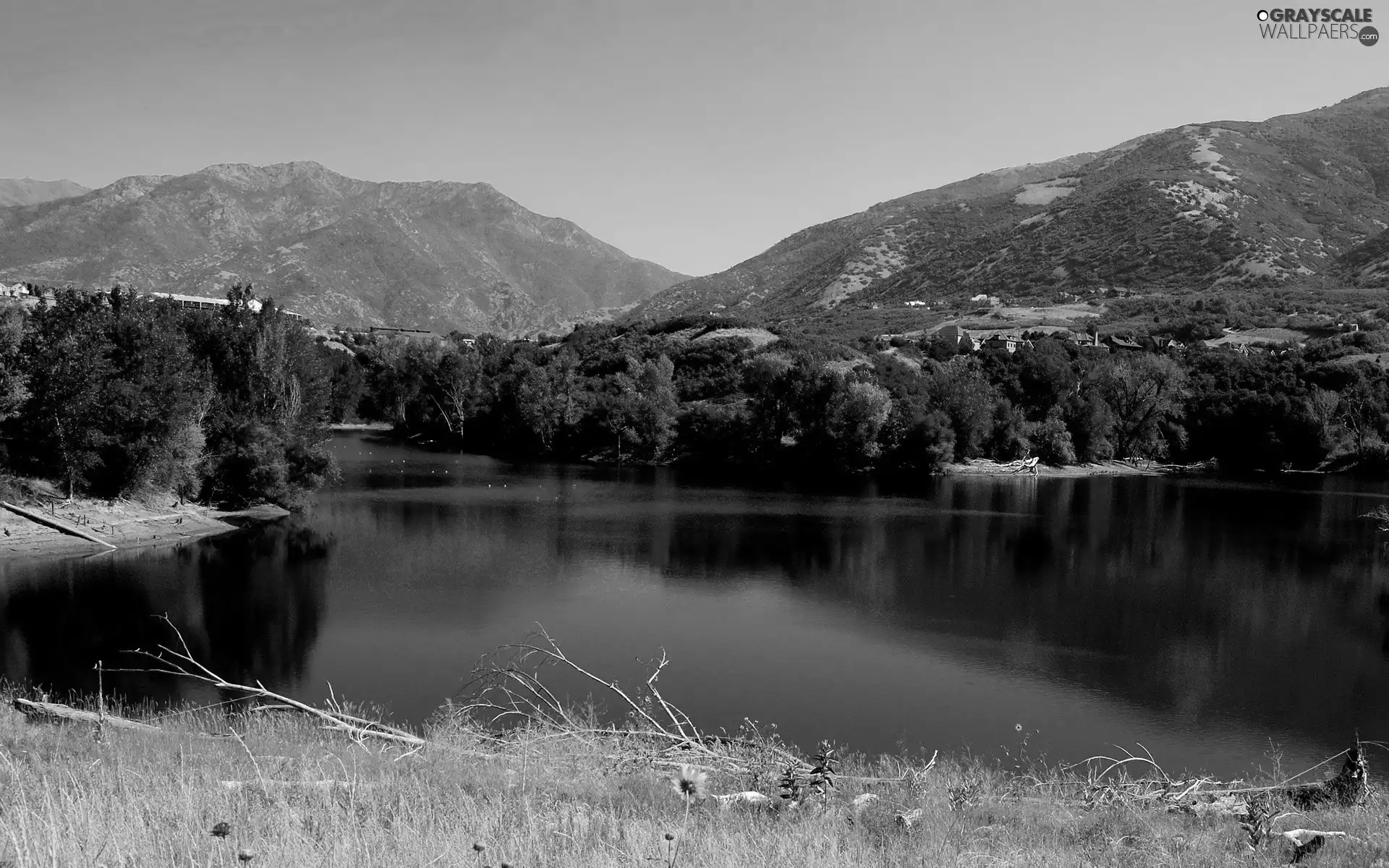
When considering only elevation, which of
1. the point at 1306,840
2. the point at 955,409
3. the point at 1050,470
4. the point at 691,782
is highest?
the point at 955,409

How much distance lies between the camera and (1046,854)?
770 cm

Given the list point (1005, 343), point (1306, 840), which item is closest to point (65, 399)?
point (1306, 840)

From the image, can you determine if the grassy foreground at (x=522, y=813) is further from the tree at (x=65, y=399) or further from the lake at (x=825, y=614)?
the tree at (x=65, y=399)

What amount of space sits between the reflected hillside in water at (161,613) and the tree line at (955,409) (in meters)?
37.5

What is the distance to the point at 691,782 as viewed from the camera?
305 inches

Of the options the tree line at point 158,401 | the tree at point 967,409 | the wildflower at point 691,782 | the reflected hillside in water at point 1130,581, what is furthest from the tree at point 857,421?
the wildflower at point 691,782

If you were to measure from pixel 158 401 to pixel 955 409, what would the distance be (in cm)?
4679

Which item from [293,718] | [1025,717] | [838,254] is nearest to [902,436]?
[1025,717]

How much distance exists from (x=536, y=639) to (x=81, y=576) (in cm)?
1569

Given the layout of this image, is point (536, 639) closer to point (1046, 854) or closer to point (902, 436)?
point (1046, 854)

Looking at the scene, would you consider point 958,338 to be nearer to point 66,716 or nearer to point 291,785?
point 66,716

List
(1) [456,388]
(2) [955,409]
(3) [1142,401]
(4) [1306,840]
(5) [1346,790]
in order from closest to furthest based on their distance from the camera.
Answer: (4) [1306,840] → (5) [1346,790] → (2) [955,409] → (3) [1142,401] → (1) [456,388]

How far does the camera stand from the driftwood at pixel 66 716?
12.4 metres

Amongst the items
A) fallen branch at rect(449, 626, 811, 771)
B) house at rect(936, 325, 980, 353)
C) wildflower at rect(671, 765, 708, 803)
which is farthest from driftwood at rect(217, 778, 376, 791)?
house at rect(936, 325, 980, 353)
